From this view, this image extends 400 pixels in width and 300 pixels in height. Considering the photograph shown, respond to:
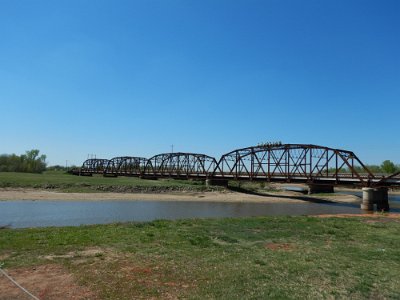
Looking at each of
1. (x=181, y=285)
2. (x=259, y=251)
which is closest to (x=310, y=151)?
(x=259, y=251)

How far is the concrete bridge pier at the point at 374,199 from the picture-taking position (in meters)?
51.3

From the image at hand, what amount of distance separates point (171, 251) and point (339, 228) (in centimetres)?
1159

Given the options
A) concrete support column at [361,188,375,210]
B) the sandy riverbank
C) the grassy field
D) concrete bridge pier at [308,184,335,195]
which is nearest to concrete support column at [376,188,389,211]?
concrete support column at [361,188,375,210]

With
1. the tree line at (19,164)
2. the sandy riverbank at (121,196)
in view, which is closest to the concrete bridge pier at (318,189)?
the sandy riverbank at (121,196)

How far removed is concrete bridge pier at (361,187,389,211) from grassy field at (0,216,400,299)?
1351 inches

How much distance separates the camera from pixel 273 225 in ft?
72.7

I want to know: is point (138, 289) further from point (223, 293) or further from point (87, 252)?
point (87, 252)

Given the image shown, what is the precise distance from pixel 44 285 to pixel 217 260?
5.25 meters

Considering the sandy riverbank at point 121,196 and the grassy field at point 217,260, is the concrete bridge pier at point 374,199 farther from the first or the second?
the grassy field at point 217,260

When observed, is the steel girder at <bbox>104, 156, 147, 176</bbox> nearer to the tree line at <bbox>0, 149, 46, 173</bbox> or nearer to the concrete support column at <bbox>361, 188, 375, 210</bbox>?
the tree line at <bbox>0, 149, 46, 173</bbox>

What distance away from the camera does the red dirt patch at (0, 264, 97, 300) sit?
8.69 metres

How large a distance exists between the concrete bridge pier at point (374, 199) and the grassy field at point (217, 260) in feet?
113

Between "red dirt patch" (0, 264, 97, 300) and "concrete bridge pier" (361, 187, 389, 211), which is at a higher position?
"concrete bridge pier" (361, 187, 389, 211)

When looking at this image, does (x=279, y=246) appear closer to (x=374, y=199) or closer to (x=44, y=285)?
(x=44, y=285)
